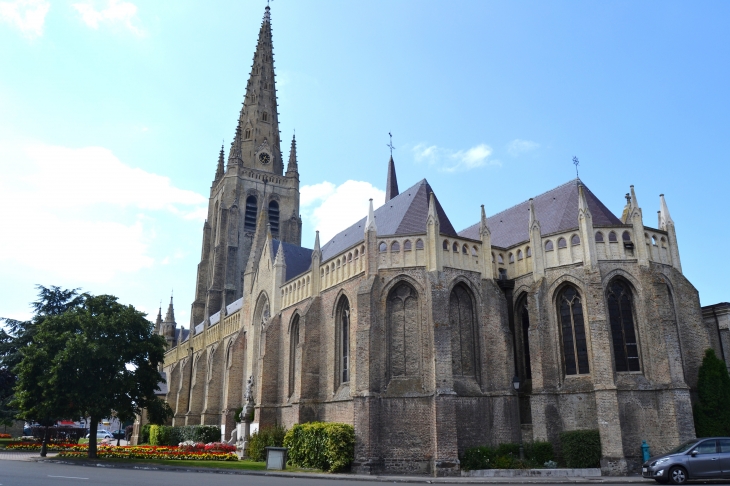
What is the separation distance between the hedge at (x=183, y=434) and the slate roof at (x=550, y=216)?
23.9 meters

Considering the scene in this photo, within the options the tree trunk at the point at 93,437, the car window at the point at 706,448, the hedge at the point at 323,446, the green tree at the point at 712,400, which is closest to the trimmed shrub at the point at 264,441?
A: the hedge at the point at 323,446

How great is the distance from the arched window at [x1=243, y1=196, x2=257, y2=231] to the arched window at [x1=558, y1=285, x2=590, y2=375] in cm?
4566

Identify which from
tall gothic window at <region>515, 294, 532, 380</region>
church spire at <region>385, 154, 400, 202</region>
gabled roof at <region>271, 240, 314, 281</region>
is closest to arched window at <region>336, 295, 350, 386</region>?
tall gothic window at <region>515, 294, 532, 380</region>

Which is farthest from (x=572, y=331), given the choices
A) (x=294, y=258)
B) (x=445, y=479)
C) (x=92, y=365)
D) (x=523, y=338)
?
(x=92, y=365)

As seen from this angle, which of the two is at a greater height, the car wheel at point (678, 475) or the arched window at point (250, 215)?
the arched window at point (250, 215)

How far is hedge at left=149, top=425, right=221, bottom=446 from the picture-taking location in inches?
1612

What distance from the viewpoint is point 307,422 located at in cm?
2758

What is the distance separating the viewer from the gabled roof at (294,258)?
3647 cm

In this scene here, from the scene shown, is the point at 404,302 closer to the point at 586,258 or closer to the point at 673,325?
the point at 586,258

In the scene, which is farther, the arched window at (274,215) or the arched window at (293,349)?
the arched window at (274,215)

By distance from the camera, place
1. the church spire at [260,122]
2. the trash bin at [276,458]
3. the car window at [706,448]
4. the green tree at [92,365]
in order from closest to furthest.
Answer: the car window at [706,448] < the trash bin at [276,458] < the green tree at [92,365] < the church spire at [260,122]

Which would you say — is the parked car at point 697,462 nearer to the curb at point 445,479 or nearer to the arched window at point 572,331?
the curb at point 445,479

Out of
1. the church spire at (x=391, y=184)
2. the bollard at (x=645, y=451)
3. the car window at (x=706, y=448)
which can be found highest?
the church spire at (x=391, y=184)

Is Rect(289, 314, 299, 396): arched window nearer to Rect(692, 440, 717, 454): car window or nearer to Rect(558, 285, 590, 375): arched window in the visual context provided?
Rect(558, 285, 590, 375): arched window
